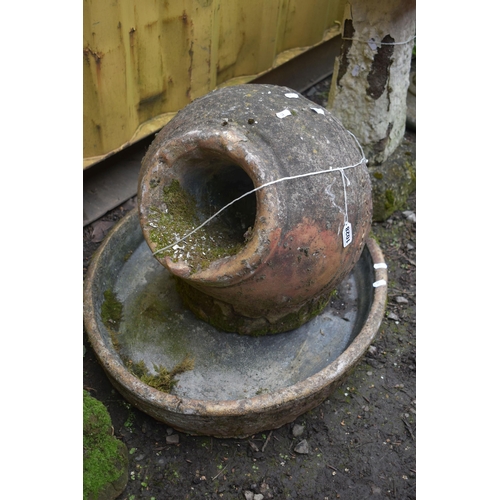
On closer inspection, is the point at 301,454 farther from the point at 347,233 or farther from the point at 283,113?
the point at 283,113

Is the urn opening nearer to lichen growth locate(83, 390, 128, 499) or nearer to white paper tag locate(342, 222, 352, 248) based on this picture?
white paper tag locate(342, 222, 352, 248)

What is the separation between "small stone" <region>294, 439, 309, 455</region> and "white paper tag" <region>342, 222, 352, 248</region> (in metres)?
0.91

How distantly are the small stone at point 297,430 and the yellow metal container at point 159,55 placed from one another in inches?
68.7

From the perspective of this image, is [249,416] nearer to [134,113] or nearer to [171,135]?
[171,135]

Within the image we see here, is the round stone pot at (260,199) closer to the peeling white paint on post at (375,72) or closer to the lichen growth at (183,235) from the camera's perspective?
the lichen growth at (183,235)

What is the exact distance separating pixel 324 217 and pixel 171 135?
0.66 metres

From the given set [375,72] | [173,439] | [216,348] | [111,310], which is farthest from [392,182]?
[173,439]

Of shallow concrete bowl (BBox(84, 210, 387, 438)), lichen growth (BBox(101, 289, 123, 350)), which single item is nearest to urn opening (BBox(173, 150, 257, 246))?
shallow concrete bowl (BBox(84, 210, 387, 438))

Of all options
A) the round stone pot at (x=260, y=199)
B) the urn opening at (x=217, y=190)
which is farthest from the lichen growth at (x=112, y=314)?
the urn opening at (x=217, y=190)

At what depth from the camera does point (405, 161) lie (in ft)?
11.3

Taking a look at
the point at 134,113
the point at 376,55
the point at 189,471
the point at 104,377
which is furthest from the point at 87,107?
the point at 189,471

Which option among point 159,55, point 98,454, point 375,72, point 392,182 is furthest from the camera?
point 392,182

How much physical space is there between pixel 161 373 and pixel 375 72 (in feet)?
6.65

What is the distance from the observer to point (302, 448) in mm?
2336
